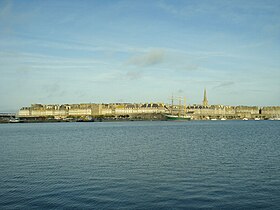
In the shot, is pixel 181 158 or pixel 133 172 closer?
pixel 133 172

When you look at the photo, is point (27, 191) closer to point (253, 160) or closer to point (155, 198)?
point (155, 198)

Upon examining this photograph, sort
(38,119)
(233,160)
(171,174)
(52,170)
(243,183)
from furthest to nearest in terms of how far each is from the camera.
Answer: (38,119)
(233,160)
(52,170)
(171,174)
(243,183)

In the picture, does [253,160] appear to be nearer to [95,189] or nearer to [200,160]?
[200,160]

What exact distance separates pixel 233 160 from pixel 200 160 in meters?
2.33

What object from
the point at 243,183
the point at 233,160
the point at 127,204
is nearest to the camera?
the point at 127,204

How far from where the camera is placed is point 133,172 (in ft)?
70.2

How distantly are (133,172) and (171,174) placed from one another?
2.34m

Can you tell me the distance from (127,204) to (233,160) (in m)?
13.3

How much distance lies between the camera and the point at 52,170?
22469 mm

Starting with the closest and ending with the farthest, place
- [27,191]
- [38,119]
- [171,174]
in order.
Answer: [27,191] < [171,174] < [38,119]

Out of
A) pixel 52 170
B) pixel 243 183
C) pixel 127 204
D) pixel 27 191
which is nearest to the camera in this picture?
pixel 127 204

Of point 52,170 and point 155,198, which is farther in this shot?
point 52,170

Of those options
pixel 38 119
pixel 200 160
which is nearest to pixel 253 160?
pixel 200 160

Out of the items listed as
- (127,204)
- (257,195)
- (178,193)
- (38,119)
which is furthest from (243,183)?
(38,119)
